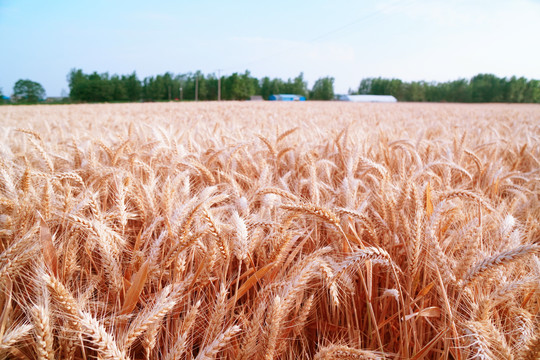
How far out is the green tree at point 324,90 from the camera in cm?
7875

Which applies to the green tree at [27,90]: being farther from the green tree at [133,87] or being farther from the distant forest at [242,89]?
the green tree at [133,87]

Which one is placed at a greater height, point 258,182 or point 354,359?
point 258,182

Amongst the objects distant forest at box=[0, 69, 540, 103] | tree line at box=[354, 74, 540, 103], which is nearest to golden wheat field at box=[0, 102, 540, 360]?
distant forest at box=[0, 69, 540, 103]

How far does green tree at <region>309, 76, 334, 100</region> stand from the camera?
78750 millimetres

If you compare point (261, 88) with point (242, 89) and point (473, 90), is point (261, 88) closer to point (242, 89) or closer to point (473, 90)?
point (242, 89)

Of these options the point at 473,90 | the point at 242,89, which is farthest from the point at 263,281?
the point at 473,90

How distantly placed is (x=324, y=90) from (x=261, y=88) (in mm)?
17846

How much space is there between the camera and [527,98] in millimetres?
57281

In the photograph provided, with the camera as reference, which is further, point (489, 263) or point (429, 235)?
point (429, 235)

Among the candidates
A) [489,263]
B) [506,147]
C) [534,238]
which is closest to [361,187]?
[534,238]

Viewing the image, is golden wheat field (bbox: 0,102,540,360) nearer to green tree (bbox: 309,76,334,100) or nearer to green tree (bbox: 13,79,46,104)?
green tree (bbox: 13,79,46,104)

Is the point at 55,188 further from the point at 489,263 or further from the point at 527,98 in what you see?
the point at 527,98

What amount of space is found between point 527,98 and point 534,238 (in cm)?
7631

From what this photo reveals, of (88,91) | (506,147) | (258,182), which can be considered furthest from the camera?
(88,91)
